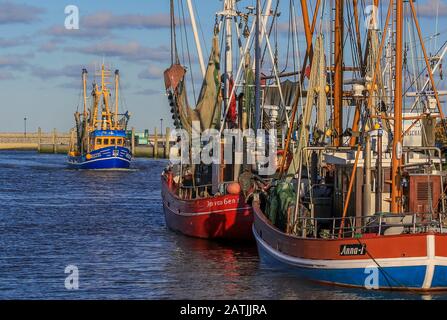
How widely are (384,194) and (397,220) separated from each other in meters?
1.94

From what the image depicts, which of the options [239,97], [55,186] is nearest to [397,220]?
[239,97]

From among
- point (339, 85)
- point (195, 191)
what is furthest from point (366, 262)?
point (195, 191)

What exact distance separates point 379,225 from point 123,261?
13.2 metres

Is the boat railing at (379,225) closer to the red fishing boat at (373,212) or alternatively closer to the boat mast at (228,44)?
the red fishing boat at (373,212)

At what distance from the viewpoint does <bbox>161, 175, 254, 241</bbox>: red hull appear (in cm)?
4366

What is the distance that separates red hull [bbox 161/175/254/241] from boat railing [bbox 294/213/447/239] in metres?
11.1

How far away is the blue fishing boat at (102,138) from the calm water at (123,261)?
63820 millimetres

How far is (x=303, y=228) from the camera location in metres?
31.8

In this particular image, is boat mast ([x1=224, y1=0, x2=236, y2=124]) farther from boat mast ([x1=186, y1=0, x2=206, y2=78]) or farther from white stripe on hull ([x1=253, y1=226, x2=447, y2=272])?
white stripe on hull ([x1=253, y1=226, x2=447, y2=272])

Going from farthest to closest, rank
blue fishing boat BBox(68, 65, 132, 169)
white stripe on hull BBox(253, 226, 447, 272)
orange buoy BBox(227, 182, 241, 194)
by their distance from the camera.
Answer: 1. blue fishing boat BBox(68, 65, 132, 169)
2. orange buoy BBox(227, 182, 241, 194)
3. white stripe on hull BBox(253, 226, 447, 272)
